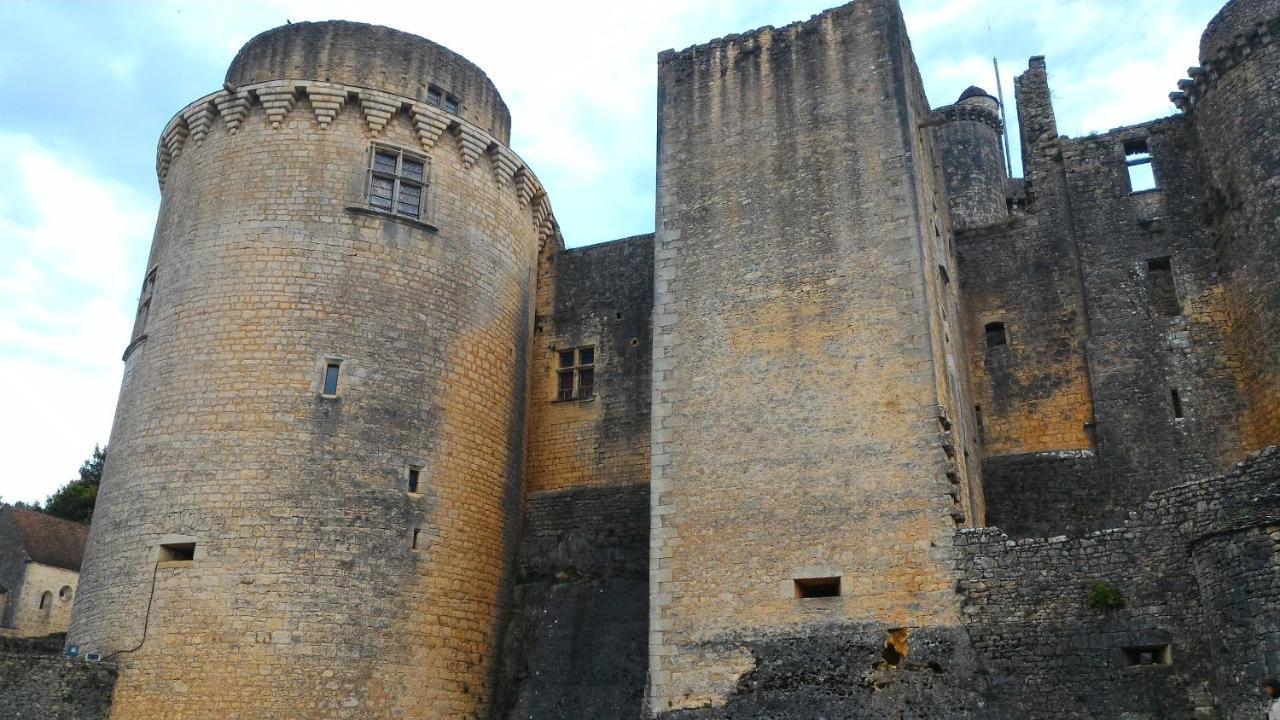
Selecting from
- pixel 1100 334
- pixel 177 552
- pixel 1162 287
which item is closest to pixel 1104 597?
pixel 1100 334

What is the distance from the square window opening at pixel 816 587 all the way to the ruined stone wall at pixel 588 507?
3.04 metres

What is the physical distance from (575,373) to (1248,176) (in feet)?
32.2

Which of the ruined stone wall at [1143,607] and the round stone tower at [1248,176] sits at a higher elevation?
the round stone tower at [1248,176]

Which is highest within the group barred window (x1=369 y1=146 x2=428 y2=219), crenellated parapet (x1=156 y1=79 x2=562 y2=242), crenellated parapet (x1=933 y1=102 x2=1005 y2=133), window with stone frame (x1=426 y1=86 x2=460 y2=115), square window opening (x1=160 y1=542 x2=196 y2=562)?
crenellated parapet (x1=933 y1=102 x2=1005 y2=133)

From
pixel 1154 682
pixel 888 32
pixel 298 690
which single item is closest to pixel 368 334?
pixel 298 690

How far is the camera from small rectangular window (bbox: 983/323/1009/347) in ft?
52.1

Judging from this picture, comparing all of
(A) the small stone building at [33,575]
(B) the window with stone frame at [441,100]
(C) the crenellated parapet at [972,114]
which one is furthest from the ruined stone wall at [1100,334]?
(A) the small stone building at [33,575]

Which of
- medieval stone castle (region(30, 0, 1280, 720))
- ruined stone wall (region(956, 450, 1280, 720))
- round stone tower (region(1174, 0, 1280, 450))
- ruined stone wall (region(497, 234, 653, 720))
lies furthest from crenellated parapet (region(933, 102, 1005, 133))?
ruined stone wall (region(956, 450, 1280, 720))

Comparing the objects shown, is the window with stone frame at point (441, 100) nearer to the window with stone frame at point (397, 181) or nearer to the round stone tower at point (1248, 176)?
the window with stone frame at point (397, 181)

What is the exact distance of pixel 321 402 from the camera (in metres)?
13.6

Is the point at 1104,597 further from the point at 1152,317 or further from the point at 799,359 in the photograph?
the point at 1152,317

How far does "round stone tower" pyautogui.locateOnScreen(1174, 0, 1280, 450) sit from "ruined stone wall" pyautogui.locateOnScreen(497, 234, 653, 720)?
809 centimetres

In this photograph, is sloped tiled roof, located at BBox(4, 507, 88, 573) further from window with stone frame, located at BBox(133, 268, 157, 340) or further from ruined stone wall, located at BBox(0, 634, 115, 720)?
ruined stone wall, located at BBox(0, 634, 115, 720)

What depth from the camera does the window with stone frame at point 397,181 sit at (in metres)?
15.0
